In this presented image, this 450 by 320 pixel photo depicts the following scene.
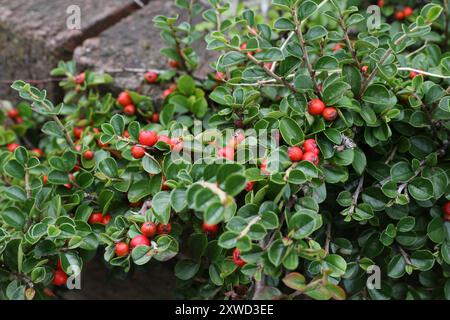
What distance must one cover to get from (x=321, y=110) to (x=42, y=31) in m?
1.43

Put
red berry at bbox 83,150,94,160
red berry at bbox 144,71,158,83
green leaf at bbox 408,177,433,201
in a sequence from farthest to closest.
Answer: red berry at bbox 144,71,158,83 → red berry at bbox 83,150,94,160 → green leaf at bbox 408,177,433,201

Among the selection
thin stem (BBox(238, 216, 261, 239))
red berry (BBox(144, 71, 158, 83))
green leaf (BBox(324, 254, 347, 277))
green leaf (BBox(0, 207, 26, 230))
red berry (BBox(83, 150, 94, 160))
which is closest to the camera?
thin stem (BBox(238, 216, 261, 239))

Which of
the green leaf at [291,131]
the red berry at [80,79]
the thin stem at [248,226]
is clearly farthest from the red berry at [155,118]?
the thin stem at [248,226]

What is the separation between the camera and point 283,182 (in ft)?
4.01

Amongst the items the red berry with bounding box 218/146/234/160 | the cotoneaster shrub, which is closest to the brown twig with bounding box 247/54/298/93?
the cotoneaster shrub

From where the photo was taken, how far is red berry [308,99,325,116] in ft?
4.44

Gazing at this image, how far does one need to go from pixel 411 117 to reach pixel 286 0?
0.46 meters

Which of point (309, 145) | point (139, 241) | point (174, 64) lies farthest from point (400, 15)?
point (139, 241)

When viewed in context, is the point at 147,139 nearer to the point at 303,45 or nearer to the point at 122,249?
the point at 122,249

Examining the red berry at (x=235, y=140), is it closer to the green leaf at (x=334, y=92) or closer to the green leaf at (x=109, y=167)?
the green leaf at (x=334, y=92)

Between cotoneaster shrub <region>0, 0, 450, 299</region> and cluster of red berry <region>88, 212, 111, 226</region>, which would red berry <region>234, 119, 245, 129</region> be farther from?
cluster of red berry <region>88, 212, 111, 226</region>

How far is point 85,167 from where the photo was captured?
1.63m
